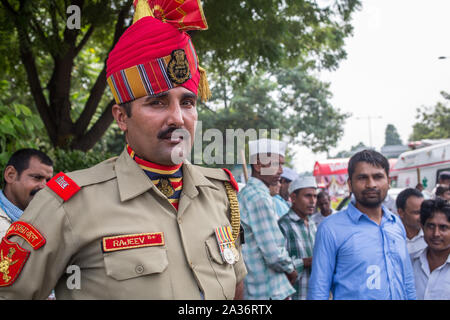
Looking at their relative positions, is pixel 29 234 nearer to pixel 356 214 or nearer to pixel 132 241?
pixel 132 241

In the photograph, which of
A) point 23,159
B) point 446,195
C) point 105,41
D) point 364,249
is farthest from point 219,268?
point 105,41

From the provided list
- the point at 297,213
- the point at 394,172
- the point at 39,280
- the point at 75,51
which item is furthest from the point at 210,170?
the point at 394,172

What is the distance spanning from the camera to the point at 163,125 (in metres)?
1.59

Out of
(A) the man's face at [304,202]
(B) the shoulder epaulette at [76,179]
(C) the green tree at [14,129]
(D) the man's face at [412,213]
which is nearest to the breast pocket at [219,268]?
(B) the shoulder epaulette at [76,179]

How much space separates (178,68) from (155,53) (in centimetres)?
10

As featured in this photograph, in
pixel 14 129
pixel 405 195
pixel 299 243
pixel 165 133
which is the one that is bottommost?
pixel 299 243

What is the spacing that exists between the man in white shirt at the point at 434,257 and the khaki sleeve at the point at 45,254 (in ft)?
9.97

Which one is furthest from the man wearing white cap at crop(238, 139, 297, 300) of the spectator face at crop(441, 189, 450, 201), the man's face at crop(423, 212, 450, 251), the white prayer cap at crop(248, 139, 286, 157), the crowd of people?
the spectator face at crop(441, 189, 450, 201)

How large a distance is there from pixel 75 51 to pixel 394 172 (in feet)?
34.0

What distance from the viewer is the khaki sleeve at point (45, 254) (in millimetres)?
1414

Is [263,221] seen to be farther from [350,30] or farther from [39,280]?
[350,30]

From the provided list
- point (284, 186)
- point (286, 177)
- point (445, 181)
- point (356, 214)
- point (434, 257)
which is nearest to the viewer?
point (356, 214)

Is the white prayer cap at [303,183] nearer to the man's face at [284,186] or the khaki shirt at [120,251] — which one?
the man's face at [284,186]

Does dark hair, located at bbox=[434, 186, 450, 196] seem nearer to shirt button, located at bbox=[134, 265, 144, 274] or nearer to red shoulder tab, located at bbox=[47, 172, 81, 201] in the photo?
shirt button, located at bbox=[134, 265, 144, 274]
